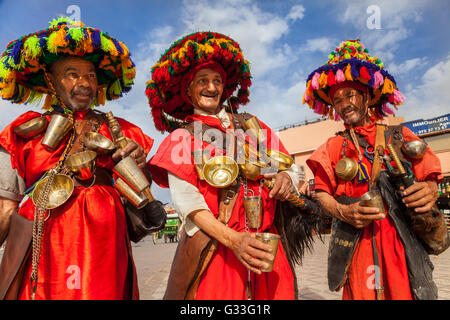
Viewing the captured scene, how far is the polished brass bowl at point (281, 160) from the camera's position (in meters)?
2.08

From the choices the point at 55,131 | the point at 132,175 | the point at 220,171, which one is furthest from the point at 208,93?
the point at 55,131

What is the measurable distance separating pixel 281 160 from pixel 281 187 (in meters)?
0.24

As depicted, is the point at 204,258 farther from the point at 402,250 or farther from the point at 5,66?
the point at 5,66

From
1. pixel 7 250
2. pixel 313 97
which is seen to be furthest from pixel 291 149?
pixel 7 250

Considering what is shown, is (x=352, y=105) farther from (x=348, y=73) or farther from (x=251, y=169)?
(x=251, y=169)

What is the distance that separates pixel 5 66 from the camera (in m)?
2.31

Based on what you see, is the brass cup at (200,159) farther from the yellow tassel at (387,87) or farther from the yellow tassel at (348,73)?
the yellow tassel at (387,87)

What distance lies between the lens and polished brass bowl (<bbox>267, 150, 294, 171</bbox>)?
81.8 inches

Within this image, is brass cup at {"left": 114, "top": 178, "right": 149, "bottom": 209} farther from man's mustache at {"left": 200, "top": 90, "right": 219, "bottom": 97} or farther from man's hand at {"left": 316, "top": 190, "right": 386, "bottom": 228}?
man's hand at {"left": 316, "top": 190, "right": 386, "bottom": 228}

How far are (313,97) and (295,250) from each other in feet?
5.39

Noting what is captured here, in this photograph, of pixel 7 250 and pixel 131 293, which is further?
pixel 131 293

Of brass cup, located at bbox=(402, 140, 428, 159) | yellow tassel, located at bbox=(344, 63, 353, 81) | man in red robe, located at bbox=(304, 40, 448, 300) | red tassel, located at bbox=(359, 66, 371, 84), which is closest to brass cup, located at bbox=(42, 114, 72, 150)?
man in red robe, located at bbox=(304, 40, 448, 300)

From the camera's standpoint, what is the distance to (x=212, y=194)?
1970 millimetres
